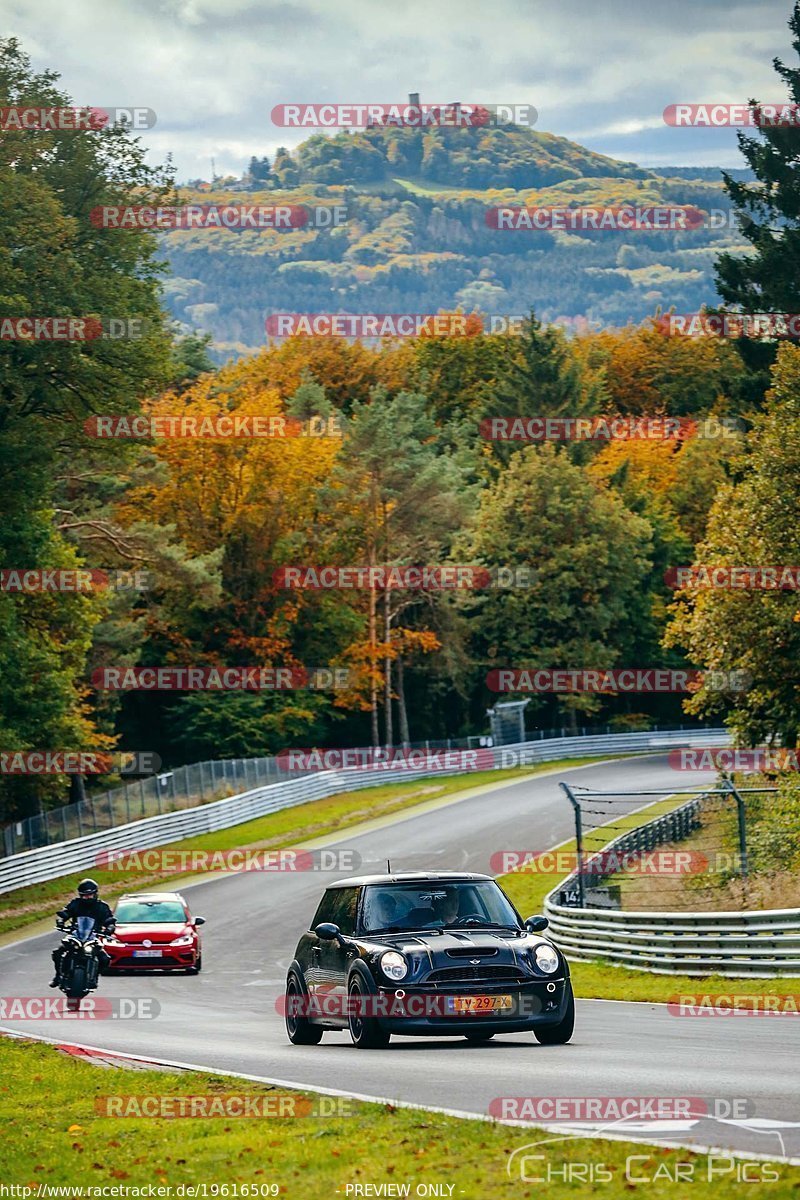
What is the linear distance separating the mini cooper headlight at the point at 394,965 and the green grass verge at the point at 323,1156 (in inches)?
109

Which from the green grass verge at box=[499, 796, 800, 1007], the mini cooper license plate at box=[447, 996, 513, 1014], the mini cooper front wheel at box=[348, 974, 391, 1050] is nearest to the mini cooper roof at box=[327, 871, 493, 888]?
the mini cooper front wheel at box=[348, 974, 391, 1050]

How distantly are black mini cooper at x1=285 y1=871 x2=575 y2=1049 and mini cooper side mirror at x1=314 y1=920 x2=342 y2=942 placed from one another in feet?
0.04

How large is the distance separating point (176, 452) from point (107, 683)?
12.6 metres

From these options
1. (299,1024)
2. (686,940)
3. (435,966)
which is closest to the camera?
(435,966)

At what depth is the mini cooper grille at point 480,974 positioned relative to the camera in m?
14.1

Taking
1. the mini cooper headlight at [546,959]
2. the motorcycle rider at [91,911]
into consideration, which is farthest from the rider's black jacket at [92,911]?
the mini cooper headlight at [546,959]

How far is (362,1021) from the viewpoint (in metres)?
14.7

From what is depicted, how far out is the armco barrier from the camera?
4538 cm

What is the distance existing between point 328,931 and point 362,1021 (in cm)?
94

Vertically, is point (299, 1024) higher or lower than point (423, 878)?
lower

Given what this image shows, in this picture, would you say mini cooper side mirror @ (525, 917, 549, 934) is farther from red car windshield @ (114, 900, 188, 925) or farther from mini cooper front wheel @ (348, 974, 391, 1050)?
red car windshield @ (114, 900, 188, 925)

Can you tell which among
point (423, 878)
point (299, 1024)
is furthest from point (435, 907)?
point (299, 1024)

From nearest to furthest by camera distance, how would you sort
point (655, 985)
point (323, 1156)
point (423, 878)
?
point (323, 1156) → point (423, 878) → point (655, 985)

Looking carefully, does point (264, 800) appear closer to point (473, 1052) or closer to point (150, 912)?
point (150, 912)
